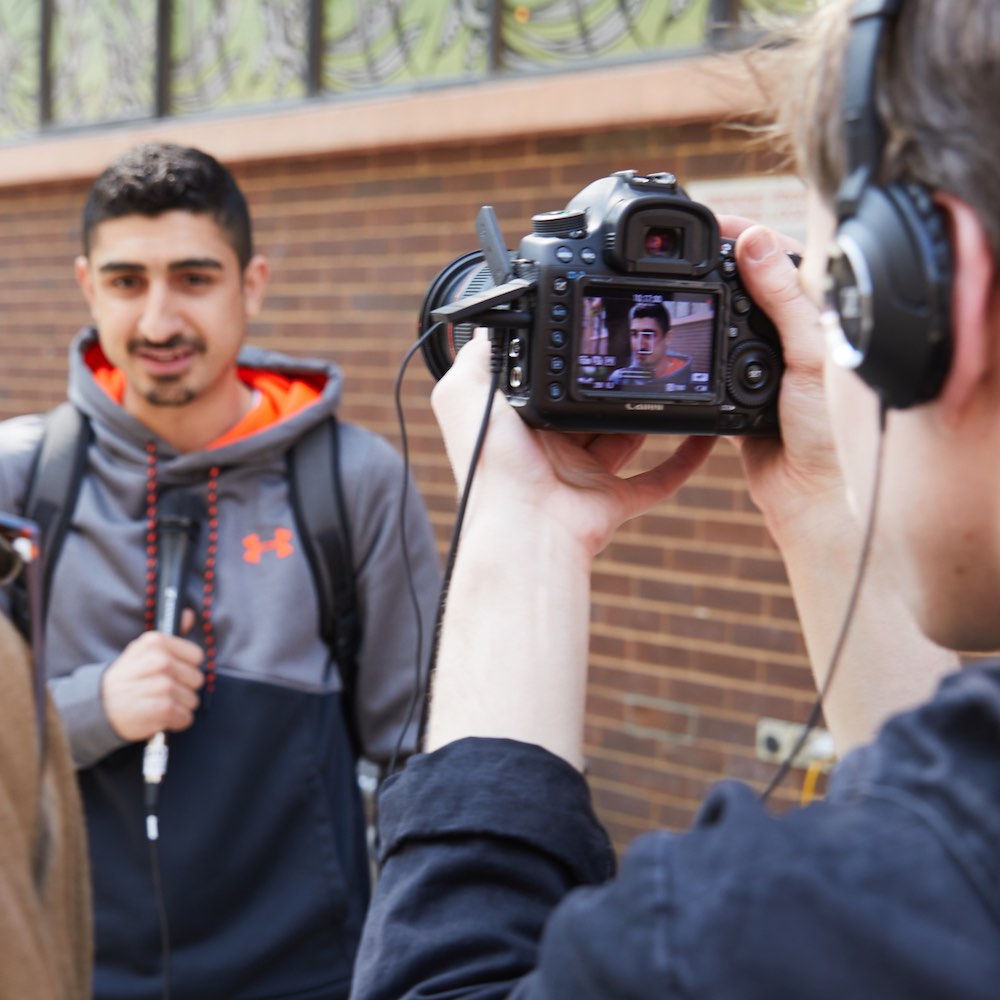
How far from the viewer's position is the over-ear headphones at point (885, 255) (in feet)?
2.99

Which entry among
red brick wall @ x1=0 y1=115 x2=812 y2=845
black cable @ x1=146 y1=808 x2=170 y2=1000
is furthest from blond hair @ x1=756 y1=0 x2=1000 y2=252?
red brick wall @ x1=0 y1=115 x2=812 y2=845

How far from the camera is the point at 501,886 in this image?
1.04m

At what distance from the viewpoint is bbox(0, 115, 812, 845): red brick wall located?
4.18 metres

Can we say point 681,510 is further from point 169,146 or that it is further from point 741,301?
point 741,301

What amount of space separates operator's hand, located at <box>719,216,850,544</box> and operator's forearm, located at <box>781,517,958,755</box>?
2.6 inches

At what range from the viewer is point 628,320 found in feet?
5.14

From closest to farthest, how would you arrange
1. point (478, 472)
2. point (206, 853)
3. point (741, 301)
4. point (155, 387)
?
point (478, 472) → point (741, 301) → point (206, 853) → point (155, 387)

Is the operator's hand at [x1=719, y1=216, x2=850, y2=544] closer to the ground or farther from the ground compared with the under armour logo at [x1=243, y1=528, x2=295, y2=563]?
farther from the ground

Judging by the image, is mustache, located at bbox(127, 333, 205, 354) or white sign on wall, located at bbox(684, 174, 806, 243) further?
white sign on wall, located at bbox(684, 174, 806, 243)

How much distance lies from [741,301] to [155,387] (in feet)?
5.41

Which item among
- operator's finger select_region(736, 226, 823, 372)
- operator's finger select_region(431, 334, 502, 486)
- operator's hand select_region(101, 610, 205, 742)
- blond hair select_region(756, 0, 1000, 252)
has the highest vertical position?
blond hair select_region(756, 0, 1000, 252)

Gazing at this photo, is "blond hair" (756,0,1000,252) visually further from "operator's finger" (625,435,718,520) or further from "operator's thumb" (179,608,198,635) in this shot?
"operator's thumb" (179,608,198,635)

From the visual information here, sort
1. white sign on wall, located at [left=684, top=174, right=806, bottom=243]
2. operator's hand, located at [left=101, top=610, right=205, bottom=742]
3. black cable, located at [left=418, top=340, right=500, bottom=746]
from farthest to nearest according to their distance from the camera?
white sign on wall, located at [left=684, top=174, right=806, bottom=243]
operator's hand, located at [left=101, top=610, right=205, bottom=742]
black cable, located at [left=418, top=340, right=500, bottom=746]

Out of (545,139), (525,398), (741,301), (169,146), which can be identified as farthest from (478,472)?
(545,139)
